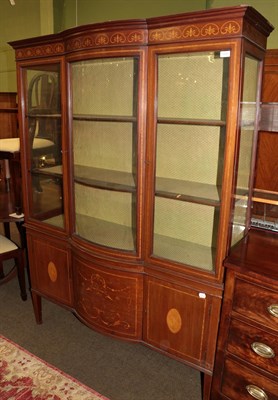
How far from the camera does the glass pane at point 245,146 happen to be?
1.40 meters

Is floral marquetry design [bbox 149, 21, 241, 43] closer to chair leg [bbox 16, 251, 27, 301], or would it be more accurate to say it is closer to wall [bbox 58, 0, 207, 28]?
wall [bbox 58, 0, 207, 28]

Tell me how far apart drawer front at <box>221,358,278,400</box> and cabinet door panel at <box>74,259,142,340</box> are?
1.61 ft

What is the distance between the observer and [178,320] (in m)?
1.64

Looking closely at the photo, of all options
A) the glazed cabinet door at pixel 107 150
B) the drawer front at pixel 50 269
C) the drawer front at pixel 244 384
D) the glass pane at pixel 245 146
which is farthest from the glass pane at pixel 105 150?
the drawer front at pixel 244 384

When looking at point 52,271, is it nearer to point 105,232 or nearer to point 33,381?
point 105,232

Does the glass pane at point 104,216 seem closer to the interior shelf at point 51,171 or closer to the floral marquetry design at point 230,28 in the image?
the interior shelf at point 51,171

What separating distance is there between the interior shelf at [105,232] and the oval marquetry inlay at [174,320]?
374mm

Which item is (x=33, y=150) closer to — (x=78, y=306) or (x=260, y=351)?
(x=78, y=306)

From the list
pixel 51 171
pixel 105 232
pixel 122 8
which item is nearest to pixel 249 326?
pixel 105 232

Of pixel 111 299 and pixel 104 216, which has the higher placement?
pixel 104 216

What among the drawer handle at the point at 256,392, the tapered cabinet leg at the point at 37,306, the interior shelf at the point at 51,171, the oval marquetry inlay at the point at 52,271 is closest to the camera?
the drawer handle at the point at 256,392

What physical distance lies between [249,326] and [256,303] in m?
0.12

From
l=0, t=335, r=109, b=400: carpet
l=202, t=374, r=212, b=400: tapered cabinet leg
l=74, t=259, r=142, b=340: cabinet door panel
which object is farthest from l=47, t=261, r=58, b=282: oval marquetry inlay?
l=202, t=374, r=212, b=400: tapered cabinet leg

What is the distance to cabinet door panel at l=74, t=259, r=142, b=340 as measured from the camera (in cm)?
173
